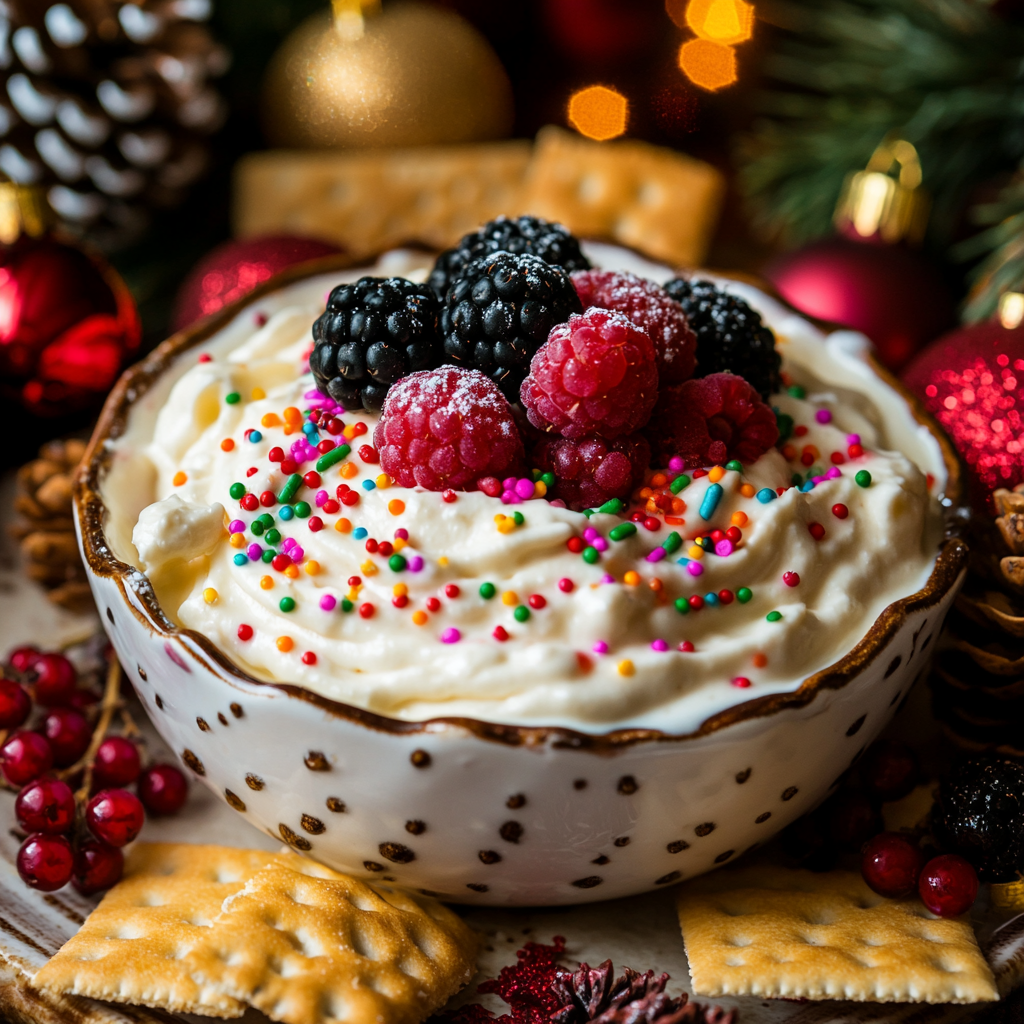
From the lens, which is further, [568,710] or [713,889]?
[713,889]

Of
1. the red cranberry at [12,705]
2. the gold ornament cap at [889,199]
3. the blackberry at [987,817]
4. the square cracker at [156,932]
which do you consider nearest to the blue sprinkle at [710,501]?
the blackberry at [987,817]

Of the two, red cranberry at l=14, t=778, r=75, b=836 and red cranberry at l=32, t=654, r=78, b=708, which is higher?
red cranberry at l=14, t=778, r=75, b=836

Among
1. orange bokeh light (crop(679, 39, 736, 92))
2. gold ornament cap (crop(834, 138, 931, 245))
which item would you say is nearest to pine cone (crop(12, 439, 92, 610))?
gold ornament cap (crop(834, 138, 931, 245))

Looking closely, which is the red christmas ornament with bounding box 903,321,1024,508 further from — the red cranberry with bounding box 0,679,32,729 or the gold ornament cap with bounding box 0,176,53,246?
the gold ornament cap with bounding box 0,176,53,246

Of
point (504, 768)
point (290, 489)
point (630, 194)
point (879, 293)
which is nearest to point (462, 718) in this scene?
point (504, 768)

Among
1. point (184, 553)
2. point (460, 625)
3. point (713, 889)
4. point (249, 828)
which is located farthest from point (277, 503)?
point (713, 889)

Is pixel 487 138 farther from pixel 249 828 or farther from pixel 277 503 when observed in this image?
pixel 249 828

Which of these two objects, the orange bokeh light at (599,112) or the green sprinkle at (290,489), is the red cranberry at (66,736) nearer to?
the green sprinkle at (290,489)
